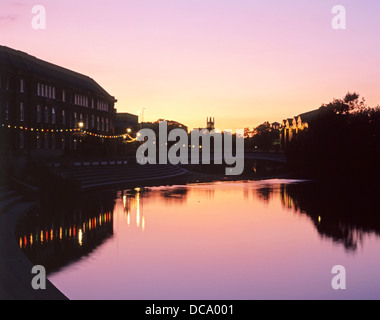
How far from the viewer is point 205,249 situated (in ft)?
48.1

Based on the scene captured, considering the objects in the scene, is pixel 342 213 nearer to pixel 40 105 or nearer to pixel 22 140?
pixel 22 140

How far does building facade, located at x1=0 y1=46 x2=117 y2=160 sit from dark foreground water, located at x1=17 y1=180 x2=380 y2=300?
78.5ft

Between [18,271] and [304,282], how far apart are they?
22.4 feet

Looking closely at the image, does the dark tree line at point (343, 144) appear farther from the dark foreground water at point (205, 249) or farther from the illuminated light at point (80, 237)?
the illuminated light at point (80, 237)

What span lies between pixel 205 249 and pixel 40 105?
48201 mm

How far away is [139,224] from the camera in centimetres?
1934

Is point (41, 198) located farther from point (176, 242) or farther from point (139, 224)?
point (176, 242)

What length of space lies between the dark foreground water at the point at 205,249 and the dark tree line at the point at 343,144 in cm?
3552

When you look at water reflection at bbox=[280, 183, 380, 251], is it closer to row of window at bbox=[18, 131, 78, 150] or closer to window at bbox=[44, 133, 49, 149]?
row of window at bbox=[18, 131, 78, 150]

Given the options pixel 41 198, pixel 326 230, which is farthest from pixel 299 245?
pixel 41 198

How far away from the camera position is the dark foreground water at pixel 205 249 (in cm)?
1033

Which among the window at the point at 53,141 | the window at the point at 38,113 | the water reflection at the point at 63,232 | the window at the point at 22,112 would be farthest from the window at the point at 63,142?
the water reflection at the point at 63,232

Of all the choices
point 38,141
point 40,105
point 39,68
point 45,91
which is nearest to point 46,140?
point 38,141
